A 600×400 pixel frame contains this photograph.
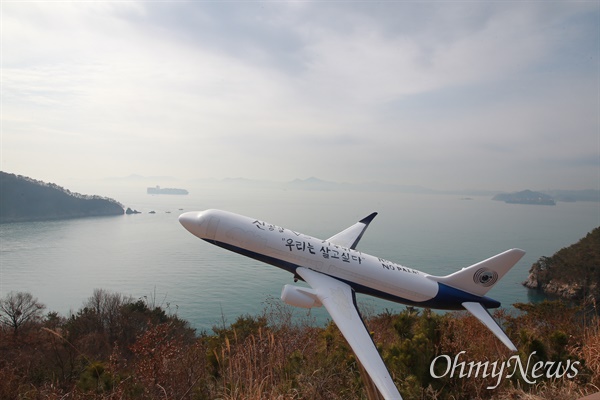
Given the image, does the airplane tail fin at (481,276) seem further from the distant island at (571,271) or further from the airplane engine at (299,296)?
the distant island at (571,271)

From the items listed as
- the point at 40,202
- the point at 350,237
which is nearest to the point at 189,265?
the point at 350,237

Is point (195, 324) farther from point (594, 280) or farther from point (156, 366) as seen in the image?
point (594, 280)

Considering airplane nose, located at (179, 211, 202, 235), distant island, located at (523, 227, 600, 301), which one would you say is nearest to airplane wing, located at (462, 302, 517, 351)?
airplane nose, located at (179, 211, 202, 235)

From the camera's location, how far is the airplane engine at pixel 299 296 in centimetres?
859

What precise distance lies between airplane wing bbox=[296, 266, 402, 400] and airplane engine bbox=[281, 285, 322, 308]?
0.71 feet

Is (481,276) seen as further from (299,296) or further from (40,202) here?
(40,202)

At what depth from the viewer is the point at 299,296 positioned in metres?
8.63

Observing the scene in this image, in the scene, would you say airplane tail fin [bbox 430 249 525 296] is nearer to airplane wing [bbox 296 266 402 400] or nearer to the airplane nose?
airplane wing [bbox 296 266 402 400]

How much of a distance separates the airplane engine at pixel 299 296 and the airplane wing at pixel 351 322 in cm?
22

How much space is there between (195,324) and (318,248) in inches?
1760

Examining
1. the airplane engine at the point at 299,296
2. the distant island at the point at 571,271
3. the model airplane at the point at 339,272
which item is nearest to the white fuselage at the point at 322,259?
the model airplane at the point at 339,272

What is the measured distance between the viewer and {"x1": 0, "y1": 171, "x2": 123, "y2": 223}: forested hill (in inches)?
5059

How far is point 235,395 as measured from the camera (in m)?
7.67

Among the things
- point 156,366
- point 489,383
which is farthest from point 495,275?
point 156,366
